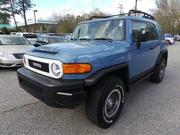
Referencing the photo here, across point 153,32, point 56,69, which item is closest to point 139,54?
point 153,32

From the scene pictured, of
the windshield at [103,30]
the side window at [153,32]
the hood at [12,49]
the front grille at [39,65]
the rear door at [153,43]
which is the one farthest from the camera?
the hood at [12,49]

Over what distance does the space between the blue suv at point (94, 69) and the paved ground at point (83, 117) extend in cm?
30

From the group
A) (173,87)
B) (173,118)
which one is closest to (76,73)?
(173,118)

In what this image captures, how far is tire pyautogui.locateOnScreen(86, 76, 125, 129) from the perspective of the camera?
2895 millimetres

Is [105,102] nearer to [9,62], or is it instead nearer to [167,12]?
[9,62]

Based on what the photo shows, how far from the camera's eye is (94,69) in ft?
9.32

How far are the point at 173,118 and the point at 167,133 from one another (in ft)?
1.90

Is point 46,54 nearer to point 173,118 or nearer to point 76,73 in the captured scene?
point 76,73

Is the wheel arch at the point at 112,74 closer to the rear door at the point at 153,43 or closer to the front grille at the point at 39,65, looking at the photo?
the front grille at the point at 39,65

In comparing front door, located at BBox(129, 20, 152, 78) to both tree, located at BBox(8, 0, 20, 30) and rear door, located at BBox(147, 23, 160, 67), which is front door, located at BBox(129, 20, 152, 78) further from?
tree, located at BBox(8, 0, 20, 30)

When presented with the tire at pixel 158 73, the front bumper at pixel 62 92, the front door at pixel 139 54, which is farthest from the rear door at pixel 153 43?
the front bumper at pixel 62 92

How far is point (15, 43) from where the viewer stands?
27.1 ft

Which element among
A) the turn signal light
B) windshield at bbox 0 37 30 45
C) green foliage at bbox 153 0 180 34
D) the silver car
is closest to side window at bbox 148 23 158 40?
the turn signal light

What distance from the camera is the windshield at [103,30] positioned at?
12.3ft
